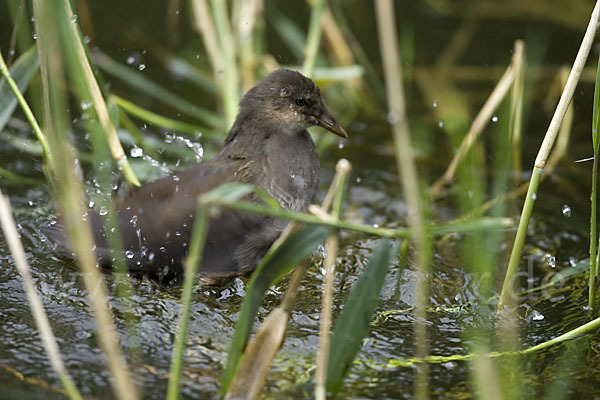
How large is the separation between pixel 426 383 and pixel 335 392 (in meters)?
0.41

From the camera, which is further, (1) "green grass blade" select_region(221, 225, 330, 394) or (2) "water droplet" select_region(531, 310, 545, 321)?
(2) "water droplet" select_region(531, 310, 545, 321)

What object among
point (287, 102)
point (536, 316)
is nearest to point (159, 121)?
point (287, 102)

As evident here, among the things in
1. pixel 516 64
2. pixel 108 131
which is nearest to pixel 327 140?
pixel 516 64

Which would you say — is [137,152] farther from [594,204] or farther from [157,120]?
[594,204]

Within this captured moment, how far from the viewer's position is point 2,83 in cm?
301

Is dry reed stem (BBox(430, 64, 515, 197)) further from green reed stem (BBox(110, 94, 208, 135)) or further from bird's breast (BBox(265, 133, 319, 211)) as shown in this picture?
green reed stem (BBox(110, 94, 208, 135))

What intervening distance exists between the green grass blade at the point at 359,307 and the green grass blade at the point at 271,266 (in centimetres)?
14

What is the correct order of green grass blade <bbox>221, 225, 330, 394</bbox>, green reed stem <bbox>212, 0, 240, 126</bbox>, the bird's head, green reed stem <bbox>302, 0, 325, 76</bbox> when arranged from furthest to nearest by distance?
green reed stem <bbox>212, 0, 240, 126</bbox>
green reed stem <bbox>302, 0, 325, 76</bbox>
the bird's head
green grass blade <bbox>221, 225, 330, 394</bbox>

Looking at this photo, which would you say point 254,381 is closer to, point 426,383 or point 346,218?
point 426,383

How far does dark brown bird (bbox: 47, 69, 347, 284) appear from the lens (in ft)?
10.3

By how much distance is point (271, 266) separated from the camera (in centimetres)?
210

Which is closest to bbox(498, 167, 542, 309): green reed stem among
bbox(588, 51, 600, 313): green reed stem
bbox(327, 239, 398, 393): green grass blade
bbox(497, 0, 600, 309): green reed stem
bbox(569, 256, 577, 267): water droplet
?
bbox(497, 0, 600, 309): green reed stem

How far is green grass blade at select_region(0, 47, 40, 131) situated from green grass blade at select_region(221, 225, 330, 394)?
1.35 meters

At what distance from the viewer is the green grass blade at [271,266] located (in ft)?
6.76
